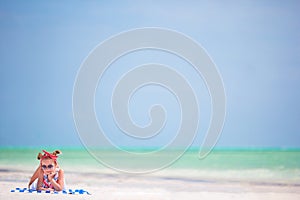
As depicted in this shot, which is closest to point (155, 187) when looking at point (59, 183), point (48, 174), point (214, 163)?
point (59, 183)

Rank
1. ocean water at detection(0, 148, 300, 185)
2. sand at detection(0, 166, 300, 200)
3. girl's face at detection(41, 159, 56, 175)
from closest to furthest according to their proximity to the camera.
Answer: girl's face at detection(41, 159, 56, 175), sand at detection(0, 166, 300, 200), ocean water at detection(0, 148, 300, 185)

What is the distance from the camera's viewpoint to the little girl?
572 centimetres

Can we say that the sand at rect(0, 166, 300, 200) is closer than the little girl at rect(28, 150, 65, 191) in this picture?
No

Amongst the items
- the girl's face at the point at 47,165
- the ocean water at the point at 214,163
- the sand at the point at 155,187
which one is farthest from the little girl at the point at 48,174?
the ocean water at the point at 214,163

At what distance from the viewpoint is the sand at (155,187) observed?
5.92m

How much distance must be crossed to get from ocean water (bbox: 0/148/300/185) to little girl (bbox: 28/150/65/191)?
2.63m

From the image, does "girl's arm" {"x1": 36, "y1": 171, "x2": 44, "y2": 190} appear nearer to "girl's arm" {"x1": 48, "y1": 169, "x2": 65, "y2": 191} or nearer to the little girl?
the little girl

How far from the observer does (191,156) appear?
11531mm

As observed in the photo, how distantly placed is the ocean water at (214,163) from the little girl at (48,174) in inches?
103

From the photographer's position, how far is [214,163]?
33.2 ft

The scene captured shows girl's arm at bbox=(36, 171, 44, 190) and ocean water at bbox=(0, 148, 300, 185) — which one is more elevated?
ocean water at bbox=(0, 148, 300, 185)

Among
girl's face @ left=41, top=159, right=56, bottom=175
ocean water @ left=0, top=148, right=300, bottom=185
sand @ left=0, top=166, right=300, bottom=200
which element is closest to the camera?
girl's face @ left=41, top=159, right=56, bottom=175

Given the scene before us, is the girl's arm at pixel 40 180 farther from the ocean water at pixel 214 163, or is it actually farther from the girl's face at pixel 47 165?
the ocean water at pixel 214 163

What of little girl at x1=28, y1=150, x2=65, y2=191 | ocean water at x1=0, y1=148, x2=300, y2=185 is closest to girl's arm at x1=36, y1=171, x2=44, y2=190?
little girl at x1=28, y1=150, x2=65, y2=191
